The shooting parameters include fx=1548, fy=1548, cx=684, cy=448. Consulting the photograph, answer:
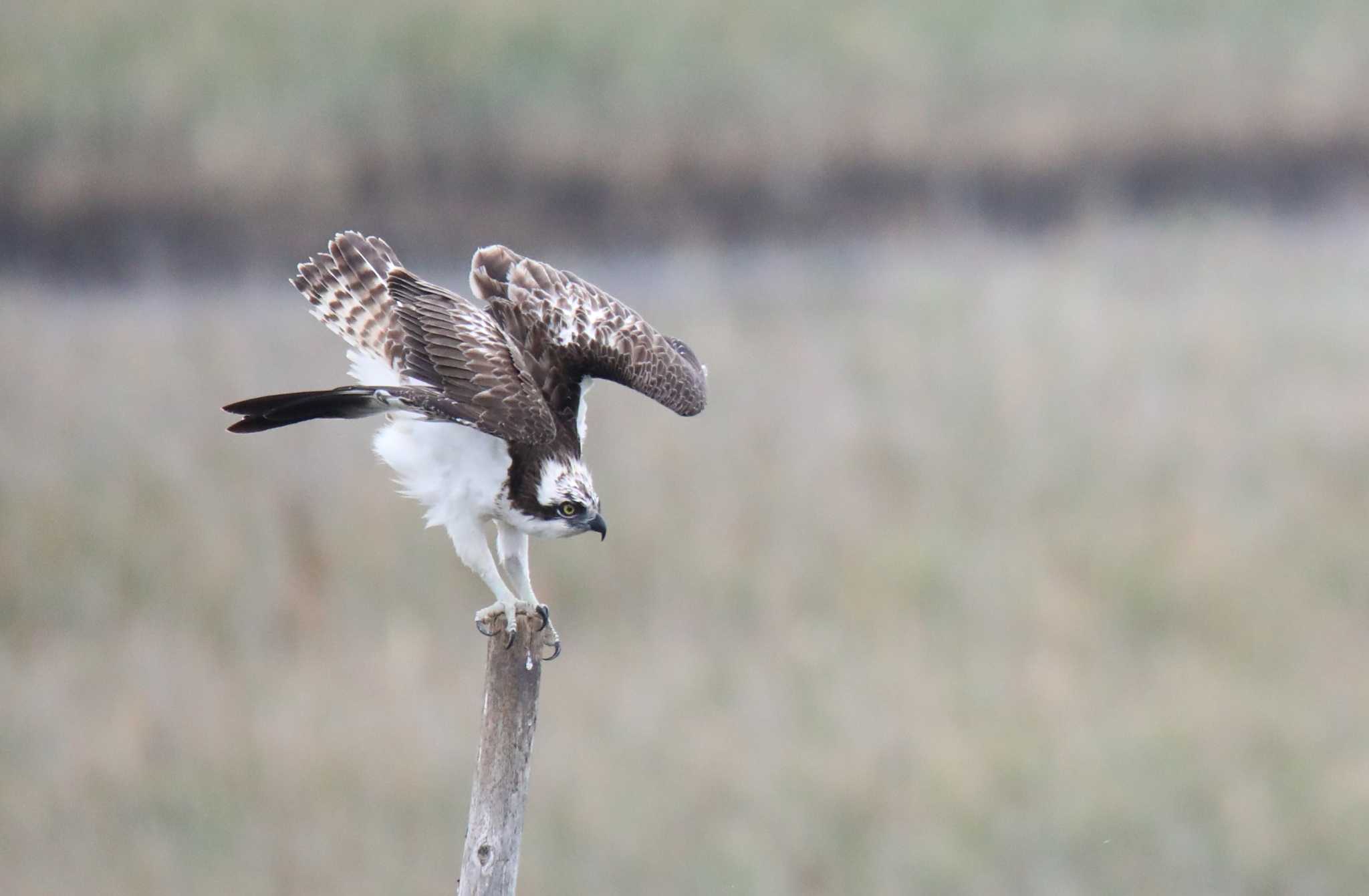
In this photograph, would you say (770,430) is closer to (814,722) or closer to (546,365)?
(814,722)

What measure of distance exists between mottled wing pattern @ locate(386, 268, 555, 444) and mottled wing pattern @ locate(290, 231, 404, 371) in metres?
0.06

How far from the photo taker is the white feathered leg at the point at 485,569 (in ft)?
13.0

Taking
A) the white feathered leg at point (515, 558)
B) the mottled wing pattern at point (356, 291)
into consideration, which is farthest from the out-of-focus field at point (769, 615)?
the mottled wing pattern at point (356, 291)

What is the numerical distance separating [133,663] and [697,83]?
9.55 meters

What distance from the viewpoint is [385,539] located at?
11367 mm

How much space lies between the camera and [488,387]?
12.6 ft

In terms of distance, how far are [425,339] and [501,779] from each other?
3.77ft

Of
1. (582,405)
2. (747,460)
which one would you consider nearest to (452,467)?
(582,405)

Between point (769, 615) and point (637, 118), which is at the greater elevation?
point (637, 118)

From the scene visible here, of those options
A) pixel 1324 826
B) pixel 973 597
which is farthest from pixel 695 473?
pixel 1324 826

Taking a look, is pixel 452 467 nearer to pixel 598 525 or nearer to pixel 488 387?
pixel 488 387

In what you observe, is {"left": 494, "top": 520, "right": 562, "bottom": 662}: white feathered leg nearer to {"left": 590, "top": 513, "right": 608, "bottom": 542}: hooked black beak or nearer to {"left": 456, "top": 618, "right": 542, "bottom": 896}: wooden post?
{"left": 590, "top": 513, "right": 608, "bottom": 542}: hooked black beak

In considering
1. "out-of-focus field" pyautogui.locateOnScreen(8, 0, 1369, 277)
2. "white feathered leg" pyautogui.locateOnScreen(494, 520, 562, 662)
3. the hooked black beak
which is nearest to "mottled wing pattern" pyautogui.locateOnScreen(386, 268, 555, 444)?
the hooked black beak

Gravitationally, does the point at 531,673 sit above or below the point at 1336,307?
below
